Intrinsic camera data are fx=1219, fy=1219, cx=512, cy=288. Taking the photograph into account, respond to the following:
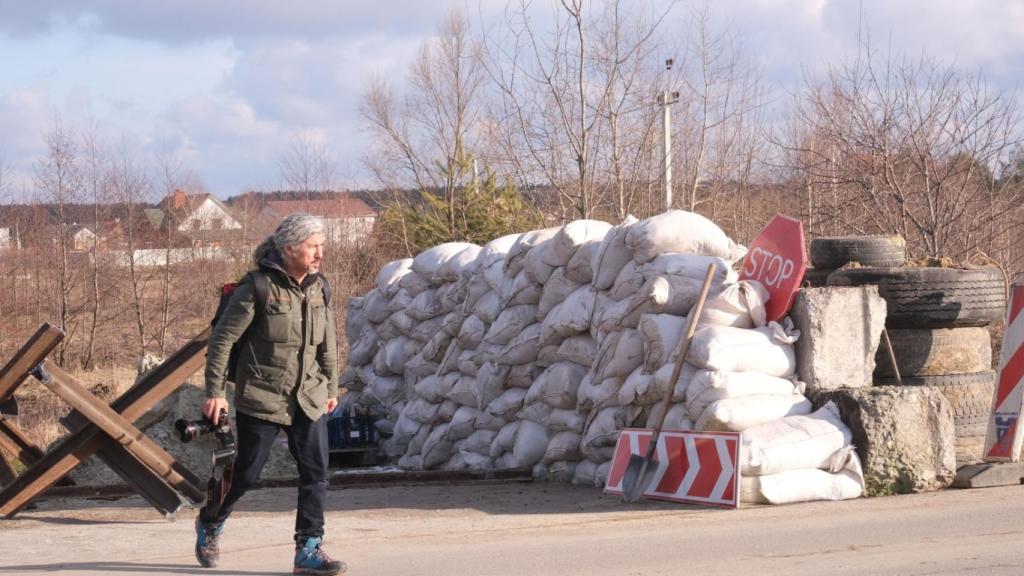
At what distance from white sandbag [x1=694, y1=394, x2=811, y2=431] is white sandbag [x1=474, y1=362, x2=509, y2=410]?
9.19 feet

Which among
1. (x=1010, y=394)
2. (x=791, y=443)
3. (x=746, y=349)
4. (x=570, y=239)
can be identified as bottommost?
(x=791, y=443)

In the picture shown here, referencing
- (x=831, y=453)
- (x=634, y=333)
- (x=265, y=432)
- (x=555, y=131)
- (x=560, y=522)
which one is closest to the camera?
(x=265, y=432)

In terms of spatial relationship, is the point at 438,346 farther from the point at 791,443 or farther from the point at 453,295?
the point at 791,443

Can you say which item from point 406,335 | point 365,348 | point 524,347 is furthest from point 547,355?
point 365,348

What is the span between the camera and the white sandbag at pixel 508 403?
371 inches

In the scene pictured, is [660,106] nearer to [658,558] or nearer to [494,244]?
[494,244]

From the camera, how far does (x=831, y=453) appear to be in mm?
6996

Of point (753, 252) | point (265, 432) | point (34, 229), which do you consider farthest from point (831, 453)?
point (34, 229)

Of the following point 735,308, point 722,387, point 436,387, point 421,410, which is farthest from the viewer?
point 421,410

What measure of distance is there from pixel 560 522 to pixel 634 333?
168 cm

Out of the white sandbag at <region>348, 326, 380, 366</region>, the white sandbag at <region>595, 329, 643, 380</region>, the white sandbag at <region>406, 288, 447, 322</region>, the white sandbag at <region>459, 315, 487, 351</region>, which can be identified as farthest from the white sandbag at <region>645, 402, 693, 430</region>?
the white sandbag at <region>348, 326, 380, 366</region>

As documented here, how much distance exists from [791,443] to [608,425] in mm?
1442

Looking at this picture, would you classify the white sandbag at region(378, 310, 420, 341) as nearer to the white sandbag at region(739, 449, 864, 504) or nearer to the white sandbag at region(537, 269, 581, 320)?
the white sandbag at region(537, 269, 581, 320)

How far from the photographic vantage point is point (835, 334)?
742cm
